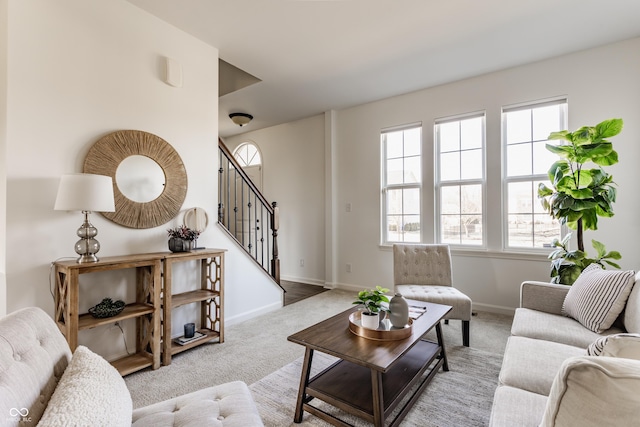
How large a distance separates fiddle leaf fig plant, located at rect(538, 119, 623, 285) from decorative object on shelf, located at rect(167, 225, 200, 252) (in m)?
3.28

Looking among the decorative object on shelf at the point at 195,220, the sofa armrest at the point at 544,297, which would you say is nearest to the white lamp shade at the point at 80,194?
the decorative object on shelf at the point at 195,220

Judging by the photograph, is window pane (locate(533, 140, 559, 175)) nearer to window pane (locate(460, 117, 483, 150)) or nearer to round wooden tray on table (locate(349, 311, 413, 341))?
window pane (locate(460, 117, 483, 150))

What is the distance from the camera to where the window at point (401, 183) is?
13.8 feet

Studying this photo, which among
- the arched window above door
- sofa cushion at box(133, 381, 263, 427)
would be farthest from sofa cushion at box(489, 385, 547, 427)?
the arched window above door

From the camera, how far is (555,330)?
184 cm

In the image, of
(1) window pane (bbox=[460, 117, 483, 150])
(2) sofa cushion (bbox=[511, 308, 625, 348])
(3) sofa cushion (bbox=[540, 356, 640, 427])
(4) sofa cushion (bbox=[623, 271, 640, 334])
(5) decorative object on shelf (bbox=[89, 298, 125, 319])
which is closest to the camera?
(3) sofa cushion (bbox=[540, 356, 640, 427])

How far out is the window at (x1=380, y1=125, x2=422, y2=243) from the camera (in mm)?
4203

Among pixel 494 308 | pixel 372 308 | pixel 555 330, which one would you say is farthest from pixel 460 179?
pixel 372 308

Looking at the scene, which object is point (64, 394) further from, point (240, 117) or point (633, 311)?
point (240, 117)

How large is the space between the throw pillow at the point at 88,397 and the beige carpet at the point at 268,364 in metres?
1.03

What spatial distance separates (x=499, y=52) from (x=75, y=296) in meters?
4.25

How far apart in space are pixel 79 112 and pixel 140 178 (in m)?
0.60

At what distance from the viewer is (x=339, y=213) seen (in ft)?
16.0

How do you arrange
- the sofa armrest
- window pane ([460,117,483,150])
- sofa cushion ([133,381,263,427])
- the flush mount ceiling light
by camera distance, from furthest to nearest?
the flush mount ceiling light → window pane ([460,117,483,150]) → the sofa armrest → sofa cushion ([133,381,263,427])
